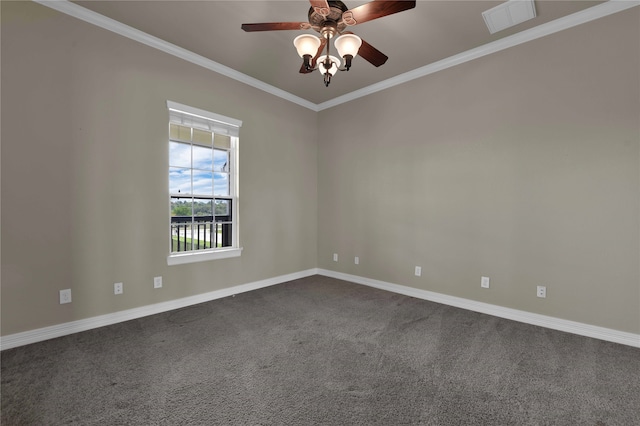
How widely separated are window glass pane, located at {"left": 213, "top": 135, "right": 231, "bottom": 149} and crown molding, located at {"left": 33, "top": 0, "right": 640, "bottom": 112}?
0.81 meters

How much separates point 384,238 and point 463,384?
2.37 metres

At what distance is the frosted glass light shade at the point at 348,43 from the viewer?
199 centimetres

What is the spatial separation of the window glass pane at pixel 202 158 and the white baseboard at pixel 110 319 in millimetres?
1626

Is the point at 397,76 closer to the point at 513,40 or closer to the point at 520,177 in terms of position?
the point at 513,40

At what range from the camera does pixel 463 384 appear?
1.92 m

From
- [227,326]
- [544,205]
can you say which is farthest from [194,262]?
[544,205]

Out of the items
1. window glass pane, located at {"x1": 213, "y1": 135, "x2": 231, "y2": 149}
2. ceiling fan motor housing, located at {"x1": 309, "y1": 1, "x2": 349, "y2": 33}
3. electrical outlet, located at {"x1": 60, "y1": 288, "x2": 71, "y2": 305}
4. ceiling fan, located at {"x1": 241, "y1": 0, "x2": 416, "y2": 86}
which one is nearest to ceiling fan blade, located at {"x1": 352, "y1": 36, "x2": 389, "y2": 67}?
ceiling fan, located at {"x1": 241, "y1": 0, "x2": 416, "y2": 86}

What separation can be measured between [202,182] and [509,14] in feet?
12.3

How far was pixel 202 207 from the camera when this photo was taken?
3691mm

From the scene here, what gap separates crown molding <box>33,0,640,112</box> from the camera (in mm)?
2539

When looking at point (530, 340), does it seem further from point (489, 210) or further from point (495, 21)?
point (495, 21)

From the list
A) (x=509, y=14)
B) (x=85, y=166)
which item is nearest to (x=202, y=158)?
(x=85, y=166)

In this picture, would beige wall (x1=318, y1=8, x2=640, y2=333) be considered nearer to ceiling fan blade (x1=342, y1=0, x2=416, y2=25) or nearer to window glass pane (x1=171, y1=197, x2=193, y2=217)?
ceiling fan blade (x1=342, y1=0, x2=416, y2=25)

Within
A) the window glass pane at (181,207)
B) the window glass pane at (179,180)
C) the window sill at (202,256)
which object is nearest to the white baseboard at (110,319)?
the window sill at (202,256)
